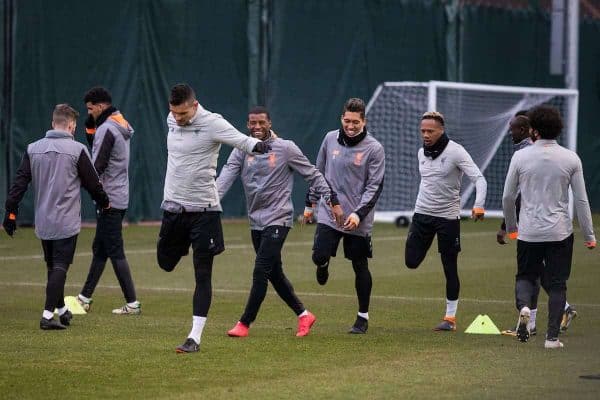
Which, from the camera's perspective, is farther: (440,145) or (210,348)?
(440,145)

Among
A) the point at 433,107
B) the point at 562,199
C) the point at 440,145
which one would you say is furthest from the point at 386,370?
the point at 433,107

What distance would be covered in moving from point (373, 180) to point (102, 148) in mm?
2863

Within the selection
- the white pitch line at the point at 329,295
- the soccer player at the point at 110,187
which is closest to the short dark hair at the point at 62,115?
the soccer player at the point at 110,187

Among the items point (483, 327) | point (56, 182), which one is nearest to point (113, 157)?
point (56, 182)

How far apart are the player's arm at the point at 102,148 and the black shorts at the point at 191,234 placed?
2.66 meters

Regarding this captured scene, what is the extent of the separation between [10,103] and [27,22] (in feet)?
4.88

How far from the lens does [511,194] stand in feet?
36.3

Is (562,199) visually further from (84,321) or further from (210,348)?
(84,321)

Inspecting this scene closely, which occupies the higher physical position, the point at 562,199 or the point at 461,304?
the point at 562,199

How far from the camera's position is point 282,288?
39.2ft

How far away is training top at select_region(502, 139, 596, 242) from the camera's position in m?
10.8

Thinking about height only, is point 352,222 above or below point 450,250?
above

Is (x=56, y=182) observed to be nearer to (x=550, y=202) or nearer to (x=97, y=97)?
(x=97, y=97)

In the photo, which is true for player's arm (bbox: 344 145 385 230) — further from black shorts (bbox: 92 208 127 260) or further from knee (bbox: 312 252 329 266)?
black shorts (bbox: 92 208 127 260)
